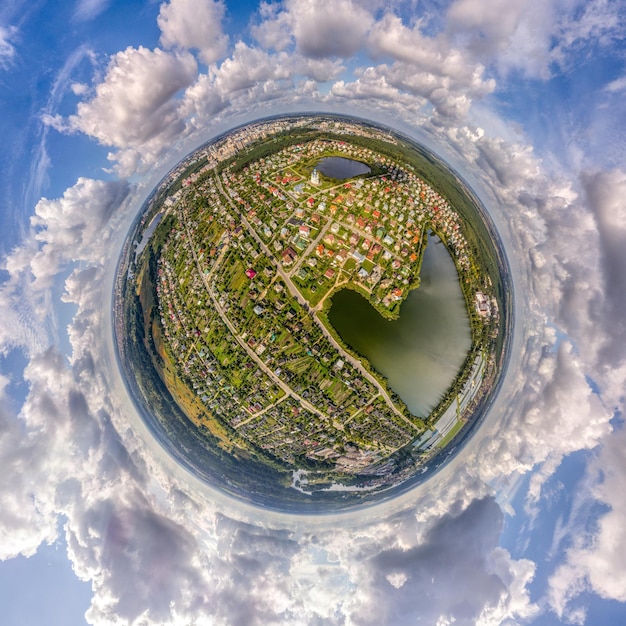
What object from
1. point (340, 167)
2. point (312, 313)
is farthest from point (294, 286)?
point (340, 167)

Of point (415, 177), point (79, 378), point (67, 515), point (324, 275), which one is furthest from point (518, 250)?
point (67, 515)

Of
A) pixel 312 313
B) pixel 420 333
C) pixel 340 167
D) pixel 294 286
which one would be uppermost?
pixel 340 167

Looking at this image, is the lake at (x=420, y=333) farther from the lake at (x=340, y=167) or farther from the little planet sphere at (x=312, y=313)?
the lake at (x=340, y=167)

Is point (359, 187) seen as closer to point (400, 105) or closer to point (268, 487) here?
point (400, 105)

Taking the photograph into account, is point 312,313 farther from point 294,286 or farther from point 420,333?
point 420,333

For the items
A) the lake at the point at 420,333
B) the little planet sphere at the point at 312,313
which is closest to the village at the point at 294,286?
the little planet sphere at the point at 312,313

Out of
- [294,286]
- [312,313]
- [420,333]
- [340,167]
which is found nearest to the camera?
[312,313]
